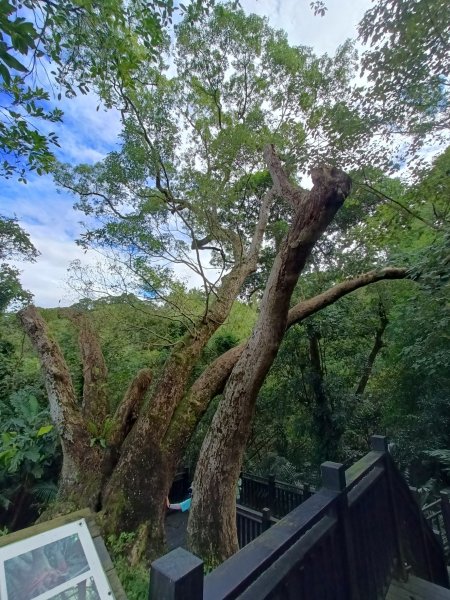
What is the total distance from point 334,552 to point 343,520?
154 mm

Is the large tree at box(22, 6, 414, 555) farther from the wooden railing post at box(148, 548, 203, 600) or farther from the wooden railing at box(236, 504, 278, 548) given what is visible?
the wooden railing post at box(148, 548, 203, 600)

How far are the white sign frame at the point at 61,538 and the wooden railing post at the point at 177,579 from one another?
0.47 m

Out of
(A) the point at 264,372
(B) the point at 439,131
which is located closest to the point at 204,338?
(A) the point at 264,372

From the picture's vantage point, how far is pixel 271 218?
7.63m

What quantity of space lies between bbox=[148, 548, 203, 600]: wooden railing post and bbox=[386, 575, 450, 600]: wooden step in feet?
7.72

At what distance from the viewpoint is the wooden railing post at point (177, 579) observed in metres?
0.76

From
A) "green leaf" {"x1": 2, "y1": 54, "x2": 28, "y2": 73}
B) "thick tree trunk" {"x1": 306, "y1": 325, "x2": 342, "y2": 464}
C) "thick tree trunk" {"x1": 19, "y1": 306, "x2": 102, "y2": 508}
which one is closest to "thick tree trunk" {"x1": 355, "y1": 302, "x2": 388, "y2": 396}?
"thick tree trunk" {"x1": 306, "y1": 325, "x2": 342, "y2": 464}

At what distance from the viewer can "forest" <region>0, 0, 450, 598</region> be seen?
2801mm

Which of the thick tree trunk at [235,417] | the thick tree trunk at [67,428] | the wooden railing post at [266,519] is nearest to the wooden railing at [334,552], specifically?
the thick tree trunk at [235,417]

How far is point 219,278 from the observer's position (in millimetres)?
4203

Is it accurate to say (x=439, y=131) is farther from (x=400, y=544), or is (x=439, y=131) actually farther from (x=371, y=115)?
(x=400, y=544)

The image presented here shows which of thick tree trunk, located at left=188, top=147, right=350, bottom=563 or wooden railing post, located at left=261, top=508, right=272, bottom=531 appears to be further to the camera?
wooden railing post, located at left=261, top=508, right=272, bottom=531

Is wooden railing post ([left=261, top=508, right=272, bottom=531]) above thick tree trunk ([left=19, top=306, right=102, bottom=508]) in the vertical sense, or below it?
below

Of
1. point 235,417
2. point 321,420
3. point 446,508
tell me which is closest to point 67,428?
point 235,417
